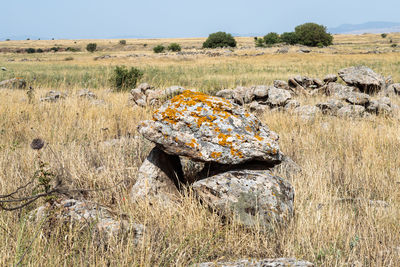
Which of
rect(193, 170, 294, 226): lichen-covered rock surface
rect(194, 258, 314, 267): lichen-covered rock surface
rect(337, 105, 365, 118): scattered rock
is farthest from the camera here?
rect(337, 105, 365, 118): scattered rock

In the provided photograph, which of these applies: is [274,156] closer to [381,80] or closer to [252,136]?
[252,136]

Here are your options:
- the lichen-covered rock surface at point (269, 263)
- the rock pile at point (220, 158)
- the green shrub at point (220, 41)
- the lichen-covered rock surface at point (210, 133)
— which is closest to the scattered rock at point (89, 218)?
the rock pile at point (220, 158)

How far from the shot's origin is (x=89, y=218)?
9.31 ft

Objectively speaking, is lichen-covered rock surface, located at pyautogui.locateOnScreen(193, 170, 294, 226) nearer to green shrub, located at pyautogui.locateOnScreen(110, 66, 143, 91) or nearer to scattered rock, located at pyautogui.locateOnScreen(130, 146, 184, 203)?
scattered rock, located at pyautogui.locateOnScreen(130, 146, 184, 203)

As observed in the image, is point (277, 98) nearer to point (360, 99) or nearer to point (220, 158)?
point (360, 99)

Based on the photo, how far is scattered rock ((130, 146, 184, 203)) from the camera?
3642mm

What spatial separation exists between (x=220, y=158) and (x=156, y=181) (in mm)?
892

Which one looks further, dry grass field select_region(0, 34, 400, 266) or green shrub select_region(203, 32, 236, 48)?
green shrub select_region(203, 32, 236, 48)

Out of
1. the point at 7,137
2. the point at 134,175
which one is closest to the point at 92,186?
the point at 134,175

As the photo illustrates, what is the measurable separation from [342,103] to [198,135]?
23.3ft

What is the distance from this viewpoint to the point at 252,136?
12.0ft

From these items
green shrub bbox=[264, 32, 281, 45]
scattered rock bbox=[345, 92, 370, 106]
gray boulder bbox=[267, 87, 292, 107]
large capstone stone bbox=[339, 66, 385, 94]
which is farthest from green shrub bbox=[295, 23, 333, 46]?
gray boulder bbox=[267, 87, 292, 107]

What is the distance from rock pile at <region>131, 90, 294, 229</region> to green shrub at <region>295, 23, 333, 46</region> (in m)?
69.6

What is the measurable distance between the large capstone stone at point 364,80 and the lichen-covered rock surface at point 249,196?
10.5m
